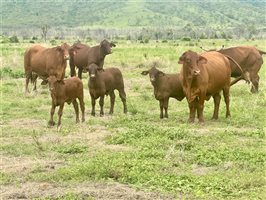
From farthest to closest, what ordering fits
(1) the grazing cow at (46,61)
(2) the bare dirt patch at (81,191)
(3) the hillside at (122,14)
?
(3) the hillside at (122,14), (1) the grazing cow at (46,61), (2) the bare dirt patch at (81,191)

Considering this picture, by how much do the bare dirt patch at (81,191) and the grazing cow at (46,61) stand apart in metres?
8.96

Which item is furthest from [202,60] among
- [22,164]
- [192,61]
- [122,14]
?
[122,14]

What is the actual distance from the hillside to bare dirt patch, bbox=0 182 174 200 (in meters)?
124

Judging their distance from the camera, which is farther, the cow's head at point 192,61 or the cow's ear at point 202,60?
the cow's ear at point 202,60

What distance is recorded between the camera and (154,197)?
8484mm

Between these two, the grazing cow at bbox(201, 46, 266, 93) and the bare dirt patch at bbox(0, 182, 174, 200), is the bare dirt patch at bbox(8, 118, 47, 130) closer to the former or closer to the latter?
the bare dirt patch at bbox(0, 182, 174, 200)

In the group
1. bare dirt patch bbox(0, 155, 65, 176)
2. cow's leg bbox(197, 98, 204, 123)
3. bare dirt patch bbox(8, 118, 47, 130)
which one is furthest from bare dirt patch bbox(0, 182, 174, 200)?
cow's leg bbox(197, 98, 204, 123)

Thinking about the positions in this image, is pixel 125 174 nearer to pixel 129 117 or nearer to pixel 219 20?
pixel 129 117

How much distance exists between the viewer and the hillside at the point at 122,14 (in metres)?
140

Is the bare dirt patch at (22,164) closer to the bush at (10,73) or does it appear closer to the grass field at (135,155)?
the grass field at (135,155)

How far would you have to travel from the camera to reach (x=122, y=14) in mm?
149750

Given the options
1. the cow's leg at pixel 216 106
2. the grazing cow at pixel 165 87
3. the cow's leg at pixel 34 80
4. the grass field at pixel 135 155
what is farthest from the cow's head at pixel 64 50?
the cow's leg at pixel 216 106

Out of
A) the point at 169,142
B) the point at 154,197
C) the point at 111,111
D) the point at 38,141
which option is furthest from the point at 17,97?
the point at 154,197

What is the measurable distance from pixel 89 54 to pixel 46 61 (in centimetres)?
244
